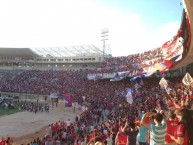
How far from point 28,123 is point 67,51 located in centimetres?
5214

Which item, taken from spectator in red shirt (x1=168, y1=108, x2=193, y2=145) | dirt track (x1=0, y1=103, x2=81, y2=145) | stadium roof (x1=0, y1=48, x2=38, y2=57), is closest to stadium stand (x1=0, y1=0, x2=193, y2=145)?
spectator in red shirt (x1=168, y1=108, x2=193, y2=145)

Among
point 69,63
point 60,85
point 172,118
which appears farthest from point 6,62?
point 172,118

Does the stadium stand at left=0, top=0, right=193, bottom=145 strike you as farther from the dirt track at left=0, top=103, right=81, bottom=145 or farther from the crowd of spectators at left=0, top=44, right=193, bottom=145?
the dirt track at left=0, top=103, right=81, bottom=145

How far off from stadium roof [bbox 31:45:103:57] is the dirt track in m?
40.2

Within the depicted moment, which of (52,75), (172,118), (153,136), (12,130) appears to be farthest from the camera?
(52,75)

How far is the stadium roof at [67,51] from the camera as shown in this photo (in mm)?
80375

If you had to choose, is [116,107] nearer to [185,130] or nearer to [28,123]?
[28,123]

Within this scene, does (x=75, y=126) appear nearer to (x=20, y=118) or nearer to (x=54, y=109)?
(x=20, y=118)

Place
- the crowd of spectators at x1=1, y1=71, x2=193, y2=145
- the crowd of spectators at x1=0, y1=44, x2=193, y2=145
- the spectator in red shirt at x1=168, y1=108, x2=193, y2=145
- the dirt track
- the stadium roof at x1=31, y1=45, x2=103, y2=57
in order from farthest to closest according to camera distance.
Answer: the stadium roof at x1=31, y1=45, x2=103, y2=57
the dirt track
the crowd of spectators at x1=1, y1=71, x2=193, y2=145
the crowd of spectators at x1=0, y1=44, x2=193, y2=145
the spectator in red shirt at x1=168, y1=108, x2=193, y2=145

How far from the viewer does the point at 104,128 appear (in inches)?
680

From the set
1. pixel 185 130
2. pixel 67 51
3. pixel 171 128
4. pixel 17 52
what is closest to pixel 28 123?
pixel 171 128

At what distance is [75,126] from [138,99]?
673cm

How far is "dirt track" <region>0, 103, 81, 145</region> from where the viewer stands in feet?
85.6

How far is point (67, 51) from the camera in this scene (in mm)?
82500
